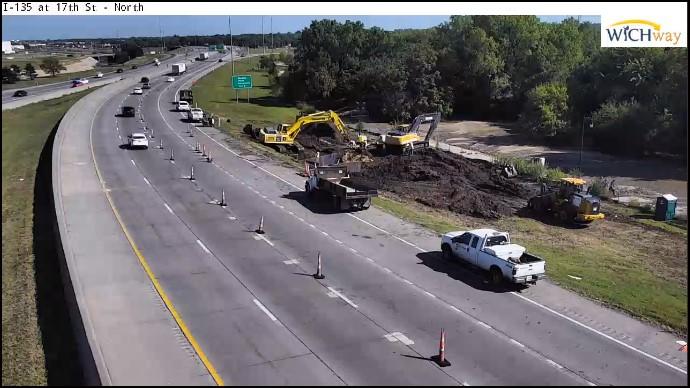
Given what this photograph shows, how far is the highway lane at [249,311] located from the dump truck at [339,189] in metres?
5.80

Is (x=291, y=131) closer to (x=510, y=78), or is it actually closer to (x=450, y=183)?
(x=450, y=183)

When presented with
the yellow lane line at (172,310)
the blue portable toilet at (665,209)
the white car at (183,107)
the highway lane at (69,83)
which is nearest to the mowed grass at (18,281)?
the yellow lane line at (172,310)

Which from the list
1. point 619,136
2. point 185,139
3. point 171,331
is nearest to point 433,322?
point 171,331

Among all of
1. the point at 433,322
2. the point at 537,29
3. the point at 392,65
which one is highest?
the point at 537,29

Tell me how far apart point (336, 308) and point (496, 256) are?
20.7 ft

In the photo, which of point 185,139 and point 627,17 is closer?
point 627,17

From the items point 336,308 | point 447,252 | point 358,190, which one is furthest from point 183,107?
point 336,308

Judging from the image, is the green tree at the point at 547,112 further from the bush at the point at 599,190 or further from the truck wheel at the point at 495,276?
the truck wheel at the point at 495,276

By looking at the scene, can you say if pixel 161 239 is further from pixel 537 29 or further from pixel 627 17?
pixel 537 29

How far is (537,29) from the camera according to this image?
90.4 metres

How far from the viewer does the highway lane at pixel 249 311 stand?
14.8m

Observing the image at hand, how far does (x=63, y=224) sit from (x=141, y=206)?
240 inches

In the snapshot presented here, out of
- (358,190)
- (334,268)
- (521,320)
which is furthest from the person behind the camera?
(358,190)

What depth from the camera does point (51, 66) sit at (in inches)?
4373
